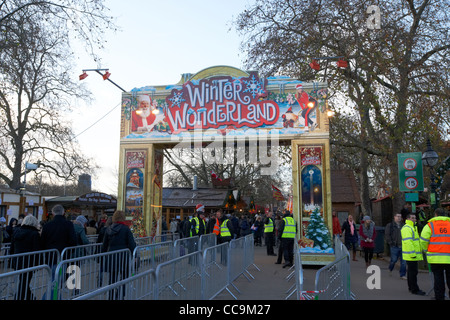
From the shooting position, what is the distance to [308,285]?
956 cm

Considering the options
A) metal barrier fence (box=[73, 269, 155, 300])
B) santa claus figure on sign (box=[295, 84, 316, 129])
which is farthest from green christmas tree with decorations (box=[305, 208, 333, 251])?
metal barrier fence (box=[73, 269, 155, 300])

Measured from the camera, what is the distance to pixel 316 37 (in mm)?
18516

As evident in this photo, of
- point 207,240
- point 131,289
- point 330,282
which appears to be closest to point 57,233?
point 131,289

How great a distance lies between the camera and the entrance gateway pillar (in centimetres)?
1566

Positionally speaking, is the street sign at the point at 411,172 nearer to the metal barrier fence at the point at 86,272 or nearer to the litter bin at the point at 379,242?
the litter bin at the point at 379,242

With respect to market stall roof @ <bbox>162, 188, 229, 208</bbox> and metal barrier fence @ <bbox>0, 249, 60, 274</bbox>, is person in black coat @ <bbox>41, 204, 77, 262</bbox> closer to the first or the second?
metal barrier fence @ <bbox>0, 249, 60, 274</bbox>

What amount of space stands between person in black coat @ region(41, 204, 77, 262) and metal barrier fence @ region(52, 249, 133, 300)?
1.47ft

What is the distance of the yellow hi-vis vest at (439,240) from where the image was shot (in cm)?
733

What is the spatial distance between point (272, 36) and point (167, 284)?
16.4 meters

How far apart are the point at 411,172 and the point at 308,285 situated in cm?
529

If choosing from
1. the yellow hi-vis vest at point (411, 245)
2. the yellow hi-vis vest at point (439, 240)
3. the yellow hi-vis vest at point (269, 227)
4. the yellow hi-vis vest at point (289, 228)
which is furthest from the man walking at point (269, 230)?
the yellow hi-vis vest at point (439, 240)

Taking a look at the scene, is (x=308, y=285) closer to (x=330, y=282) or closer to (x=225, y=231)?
(x=330, y=282)

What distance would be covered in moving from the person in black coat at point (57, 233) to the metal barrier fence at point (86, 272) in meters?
0.45
